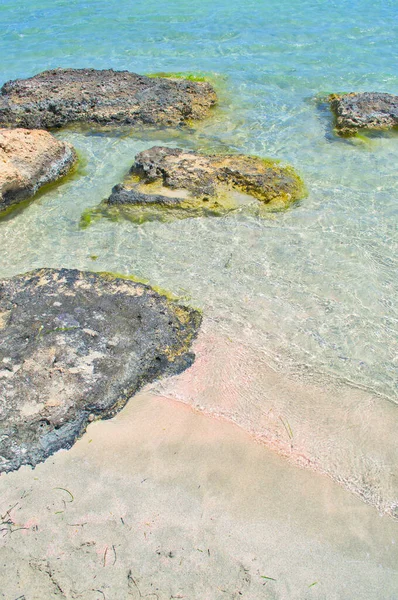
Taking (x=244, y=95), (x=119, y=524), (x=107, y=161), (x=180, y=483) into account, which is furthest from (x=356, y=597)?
(x=244, y=95)

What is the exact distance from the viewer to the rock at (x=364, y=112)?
985 centimetres

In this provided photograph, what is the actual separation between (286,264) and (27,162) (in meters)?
4.52

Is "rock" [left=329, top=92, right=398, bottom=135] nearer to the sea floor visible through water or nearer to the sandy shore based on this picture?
the sea floor visible through water

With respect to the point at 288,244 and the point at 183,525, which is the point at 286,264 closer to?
the point at 288,244

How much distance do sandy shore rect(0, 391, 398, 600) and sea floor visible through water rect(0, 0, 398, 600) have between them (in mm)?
43

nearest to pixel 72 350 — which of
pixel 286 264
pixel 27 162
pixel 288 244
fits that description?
pixel 286 264

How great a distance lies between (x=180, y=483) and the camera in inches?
163

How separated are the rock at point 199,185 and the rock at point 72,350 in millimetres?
Answer: 2005

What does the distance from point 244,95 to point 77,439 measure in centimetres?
938

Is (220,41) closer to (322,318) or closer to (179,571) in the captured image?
(322,318)

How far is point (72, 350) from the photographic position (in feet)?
16.3

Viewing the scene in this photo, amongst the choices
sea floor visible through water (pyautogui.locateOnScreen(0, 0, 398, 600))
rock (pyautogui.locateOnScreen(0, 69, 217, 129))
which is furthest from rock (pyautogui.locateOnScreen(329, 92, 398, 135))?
rock (pyautogui.locateOnScreen(0, 69, 217, 129))

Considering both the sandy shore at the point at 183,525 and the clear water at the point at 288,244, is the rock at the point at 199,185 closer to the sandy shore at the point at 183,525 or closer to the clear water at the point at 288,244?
the clear water at the point at 288,244

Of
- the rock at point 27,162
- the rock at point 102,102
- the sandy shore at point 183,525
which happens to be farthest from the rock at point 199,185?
the sandy shore at point 183,525
